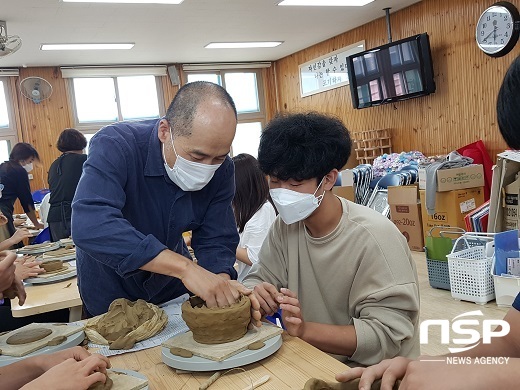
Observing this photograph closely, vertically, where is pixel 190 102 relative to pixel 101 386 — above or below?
above

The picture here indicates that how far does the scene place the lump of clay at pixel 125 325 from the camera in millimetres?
1346

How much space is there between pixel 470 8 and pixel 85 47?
5155 mm

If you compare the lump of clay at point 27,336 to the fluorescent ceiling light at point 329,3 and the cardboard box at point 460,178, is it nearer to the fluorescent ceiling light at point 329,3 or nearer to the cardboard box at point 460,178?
the cardboard box at point 460,178

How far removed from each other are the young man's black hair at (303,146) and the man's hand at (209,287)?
422 mm

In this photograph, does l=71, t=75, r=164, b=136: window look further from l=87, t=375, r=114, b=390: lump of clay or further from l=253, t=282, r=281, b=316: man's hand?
l=87, t=375, r=114, b=390: lump of clay

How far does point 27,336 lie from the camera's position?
4.61ft

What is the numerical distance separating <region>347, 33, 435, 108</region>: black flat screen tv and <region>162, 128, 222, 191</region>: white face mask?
5104 mm

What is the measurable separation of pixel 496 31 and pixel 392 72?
1.49 metres

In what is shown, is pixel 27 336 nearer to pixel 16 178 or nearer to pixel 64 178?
pixel 64 178

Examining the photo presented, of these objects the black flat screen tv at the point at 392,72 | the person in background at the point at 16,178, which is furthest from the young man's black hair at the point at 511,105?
the black flat screen tv at the point at 392,72

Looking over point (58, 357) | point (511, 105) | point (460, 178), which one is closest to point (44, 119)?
point (460, 178)

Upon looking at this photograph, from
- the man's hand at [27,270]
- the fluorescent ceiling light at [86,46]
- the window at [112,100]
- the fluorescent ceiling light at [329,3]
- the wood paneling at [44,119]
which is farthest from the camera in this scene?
the window at [112,100]

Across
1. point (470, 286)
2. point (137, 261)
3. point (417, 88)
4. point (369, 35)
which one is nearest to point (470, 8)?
point (417, 88)

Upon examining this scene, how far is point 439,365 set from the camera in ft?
2.95
